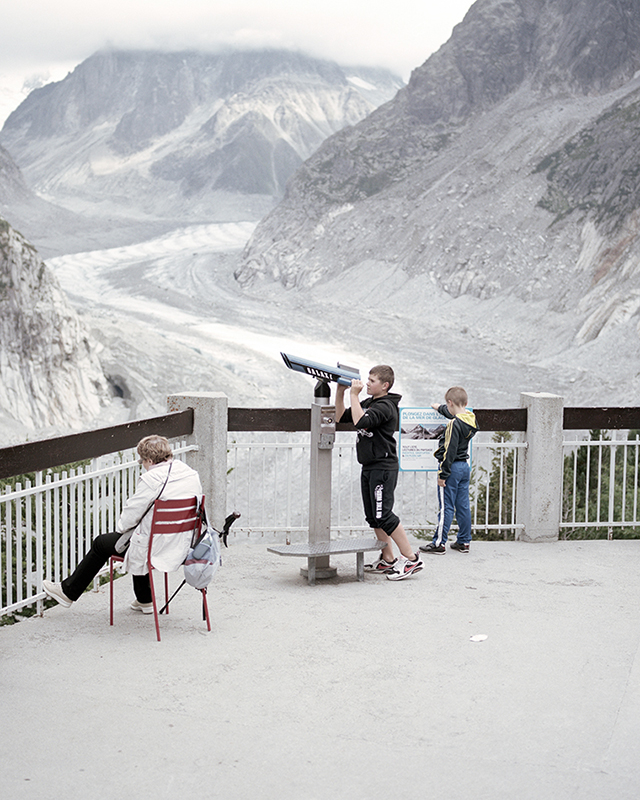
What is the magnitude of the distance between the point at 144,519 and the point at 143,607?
33.0 inches

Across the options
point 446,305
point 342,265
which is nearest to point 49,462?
point 446,305

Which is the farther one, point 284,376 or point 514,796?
point 284,376

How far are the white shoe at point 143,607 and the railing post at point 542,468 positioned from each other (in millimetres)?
4152

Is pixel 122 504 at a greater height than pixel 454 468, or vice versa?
pixel 454 468

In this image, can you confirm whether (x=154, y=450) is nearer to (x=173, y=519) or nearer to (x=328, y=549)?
(x=173, y=519)

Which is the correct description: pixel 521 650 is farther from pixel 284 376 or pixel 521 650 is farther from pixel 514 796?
pixel 284 376

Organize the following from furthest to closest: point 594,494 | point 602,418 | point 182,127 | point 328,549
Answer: point 182,127 → point 594,494 → point 602,418 → point 328,549

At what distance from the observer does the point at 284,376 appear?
40.4 metres

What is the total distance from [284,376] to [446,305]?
543 inches

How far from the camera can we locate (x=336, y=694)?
4988 millimetres

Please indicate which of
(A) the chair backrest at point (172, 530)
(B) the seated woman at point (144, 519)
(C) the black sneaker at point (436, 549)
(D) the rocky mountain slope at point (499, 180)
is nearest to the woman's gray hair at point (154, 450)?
(B) the seated woman at point (144, 519)

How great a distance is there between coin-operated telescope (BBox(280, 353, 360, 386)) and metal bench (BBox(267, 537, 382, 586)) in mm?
1327

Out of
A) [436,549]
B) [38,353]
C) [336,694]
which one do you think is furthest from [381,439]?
[38,353]

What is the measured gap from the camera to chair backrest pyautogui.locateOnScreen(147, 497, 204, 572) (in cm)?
584
